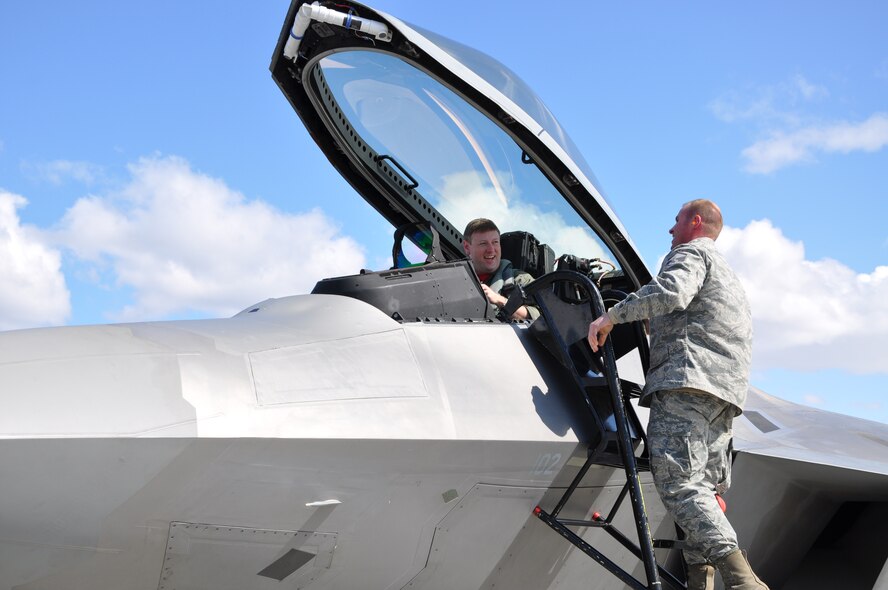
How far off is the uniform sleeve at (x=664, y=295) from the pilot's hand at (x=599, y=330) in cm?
3

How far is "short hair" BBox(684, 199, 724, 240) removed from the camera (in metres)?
3.72

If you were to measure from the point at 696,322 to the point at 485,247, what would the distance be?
1739mm

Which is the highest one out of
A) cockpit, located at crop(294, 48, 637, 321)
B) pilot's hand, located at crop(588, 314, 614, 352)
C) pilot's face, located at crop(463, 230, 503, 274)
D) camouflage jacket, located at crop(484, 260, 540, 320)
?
cockpit, located at crop(294, 48, 637, 321)

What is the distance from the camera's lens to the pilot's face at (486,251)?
16.1 feet

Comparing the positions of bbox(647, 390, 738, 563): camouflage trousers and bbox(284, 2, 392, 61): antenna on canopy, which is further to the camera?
bbox(284, 2, 392, 61): antenna on canopy

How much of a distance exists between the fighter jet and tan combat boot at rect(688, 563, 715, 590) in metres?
0.13

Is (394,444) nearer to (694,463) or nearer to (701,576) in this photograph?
(694,463)

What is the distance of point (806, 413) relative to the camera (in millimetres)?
5926

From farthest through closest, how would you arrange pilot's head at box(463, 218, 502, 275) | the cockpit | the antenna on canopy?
the cockpit, pilot's head at box(463, 218, 502, 275), the antenna on canopy

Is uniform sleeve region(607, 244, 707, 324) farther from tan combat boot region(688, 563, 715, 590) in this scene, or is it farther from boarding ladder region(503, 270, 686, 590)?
tan combat boot region(688, 563, 715, 590)

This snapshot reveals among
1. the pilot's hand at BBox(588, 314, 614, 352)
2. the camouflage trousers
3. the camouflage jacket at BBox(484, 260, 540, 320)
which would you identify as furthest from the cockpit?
the camouflage trousers

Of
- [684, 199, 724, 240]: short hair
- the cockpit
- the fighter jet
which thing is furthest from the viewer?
the cockpit

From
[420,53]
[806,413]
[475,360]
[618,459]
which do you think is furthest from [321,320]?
[806,413]

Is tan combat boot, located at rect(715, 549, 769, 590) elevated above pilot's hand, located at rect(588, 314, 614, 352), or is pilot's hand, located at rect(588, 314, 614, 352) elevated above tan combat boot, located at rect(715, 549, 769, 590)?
pilot's hand, located at rect(588, 314, 614, 352)
